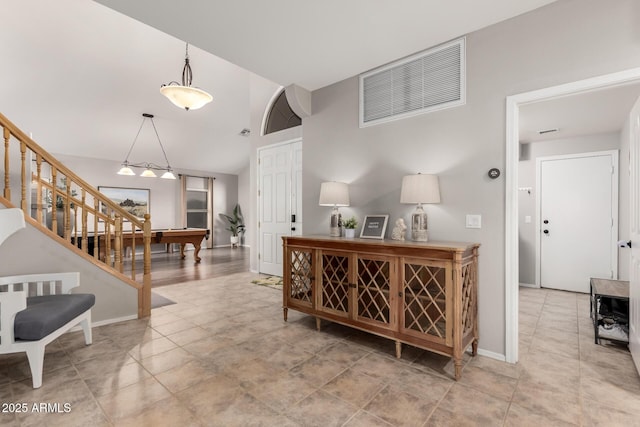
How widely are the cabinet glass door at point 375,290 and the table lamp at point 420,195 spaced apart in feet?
1.43

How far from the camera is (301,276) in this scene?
309 cm

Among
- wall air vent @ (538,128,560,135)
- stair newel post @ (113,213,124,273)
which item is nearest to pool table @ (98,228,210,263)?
stair newel post @ (113,213,124,273)

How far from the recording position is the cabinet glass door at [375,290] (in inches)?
95.3

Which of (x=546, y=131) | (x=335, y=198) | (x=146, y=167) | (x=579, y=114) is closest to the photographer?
(x=335, y=198)

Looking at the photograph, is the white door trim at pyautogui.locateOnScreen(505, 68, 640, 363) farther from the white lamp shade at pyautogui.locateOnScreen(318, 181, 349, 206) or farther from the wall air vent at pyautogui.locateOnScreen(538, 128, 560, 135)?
the wall air vent at pyautogui.locateOnScreen(538, 128, 560, 135)

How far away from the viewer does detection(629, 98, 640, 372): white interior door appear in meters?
2.14

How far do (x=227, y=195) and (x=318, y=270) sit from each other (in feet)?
28.3

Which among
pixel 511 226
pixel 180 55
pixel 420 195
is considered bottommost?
pixel 511 226

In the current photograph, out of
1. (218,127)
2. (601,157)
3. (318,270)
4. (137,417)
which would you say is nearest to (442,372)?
(318,270)

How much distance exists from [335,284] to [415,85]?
2109mm

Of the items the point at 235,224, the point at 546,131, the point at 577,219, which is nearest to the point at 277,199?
the point at 546,131

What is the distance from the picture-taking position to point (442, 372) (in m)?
2.17

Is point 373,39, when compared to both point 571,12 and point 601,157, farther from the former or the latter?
point 601,157

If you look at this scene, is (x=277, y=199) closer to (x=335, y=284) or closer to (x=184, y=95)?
(x=184, y=95)
